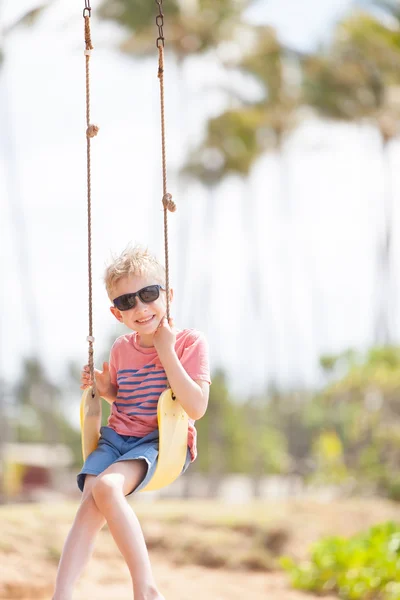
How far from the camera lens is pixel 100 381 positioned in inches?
158

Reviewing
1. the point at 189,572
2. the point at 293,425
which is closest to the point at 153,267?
the point at 189,572

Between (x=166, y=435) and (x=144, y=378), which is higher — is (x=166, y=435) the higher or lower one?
the lower one

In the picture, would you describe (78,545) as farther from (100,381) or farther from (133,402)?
(100,381)

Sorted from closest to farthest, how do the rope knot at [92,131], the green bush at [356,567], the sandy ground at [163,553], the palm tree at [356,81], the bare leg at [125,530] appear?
the bare leg at [125,530], the rope knot at [92,131], the sandy ground at [163,553], the green bush at [356,567], the palm tree at [356,81]

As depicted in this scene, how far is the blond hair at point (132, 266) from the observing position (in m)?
3.83

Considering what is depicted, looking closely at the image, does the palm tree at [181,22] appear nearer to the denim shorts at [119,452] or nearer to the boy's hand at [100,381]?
the boy's hand at [100,381]

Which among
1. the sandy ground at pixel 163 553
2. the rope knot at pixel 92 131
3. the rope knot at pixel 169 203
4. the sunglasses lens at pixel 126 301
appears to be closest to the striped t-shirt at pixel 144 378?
the sunglasses lens at pixel 126 301

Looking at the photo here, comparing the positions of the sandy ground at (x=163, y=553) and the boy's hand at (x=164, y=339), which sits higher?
the boy's hand at (x=164, y=339)

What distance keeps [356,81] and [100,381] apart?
20067 mm

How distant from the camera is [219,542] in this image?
33.7ft

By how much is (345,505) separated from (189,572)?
4150 millimetres

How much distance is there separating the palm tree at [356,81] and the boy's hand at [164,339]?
1813cm

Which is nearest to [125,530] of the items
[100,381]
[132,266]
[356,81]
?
[100,381]

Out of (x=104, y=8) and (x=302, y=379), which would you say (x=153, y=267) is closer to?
(x=104, y=8)
